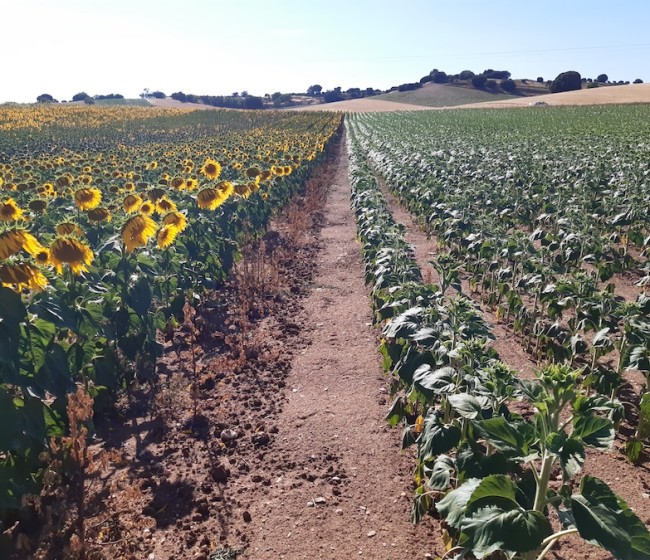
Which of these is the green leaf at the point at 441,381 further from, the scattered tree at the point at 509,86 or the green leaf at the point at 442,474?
the scattered tree at the point at 509,86

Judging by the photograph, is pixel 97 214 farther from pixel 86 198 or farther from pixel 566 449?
pixel 566 449

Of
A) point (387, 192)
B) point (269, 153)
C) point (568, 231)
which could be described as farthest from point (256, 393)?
point (387, 192)

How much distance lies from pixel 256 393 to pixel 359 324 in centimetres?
235

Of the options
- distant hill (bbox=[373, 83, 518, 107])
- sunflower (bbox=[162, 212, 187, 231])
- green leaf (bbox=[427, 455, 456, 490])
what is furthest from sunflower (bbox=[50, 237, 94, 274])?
distant hill (bbox=[373, 83, 518, 107])

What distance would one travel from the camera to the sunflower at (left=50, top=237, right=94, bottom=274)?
4.39 metres

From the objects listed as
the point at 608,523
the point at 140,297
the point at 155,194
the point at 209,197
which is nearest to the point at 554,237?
the point at 209,197

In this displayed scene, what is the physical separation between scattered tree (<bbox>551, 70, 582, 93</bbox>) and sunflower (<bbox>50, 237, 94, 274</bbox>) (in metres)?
119

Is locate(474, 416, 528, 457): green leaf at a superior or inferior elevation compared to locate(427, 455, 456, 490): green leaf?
superior

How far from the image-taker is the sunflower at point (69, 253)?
14.4 feet

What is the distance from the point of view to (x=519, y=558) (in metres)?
2.93

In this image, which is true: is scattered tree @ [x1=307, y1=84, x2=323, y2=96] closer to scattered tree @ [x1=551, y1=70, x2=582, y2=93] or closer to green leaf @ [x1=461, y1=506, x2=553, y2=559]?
scattered tree @ [x1=551, y1=70, x2=582, y2=93]

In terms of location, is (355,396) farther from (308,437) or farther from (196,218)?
(196,218)

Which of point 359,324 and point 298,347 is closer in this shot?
point 298,347

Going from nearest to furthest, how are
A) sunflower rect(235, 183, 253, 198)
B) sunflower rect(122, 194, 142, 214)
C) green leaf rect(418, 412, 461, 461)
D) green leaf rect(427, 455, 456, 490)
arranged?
1. green leaf rect(427, 455, 456, 490)
2. green leaf rect(418, 412, 461, 461)
3. sunflower rect(122, 194, 142, 214)
4. sunflower rect(235, 183, 253, 198)
